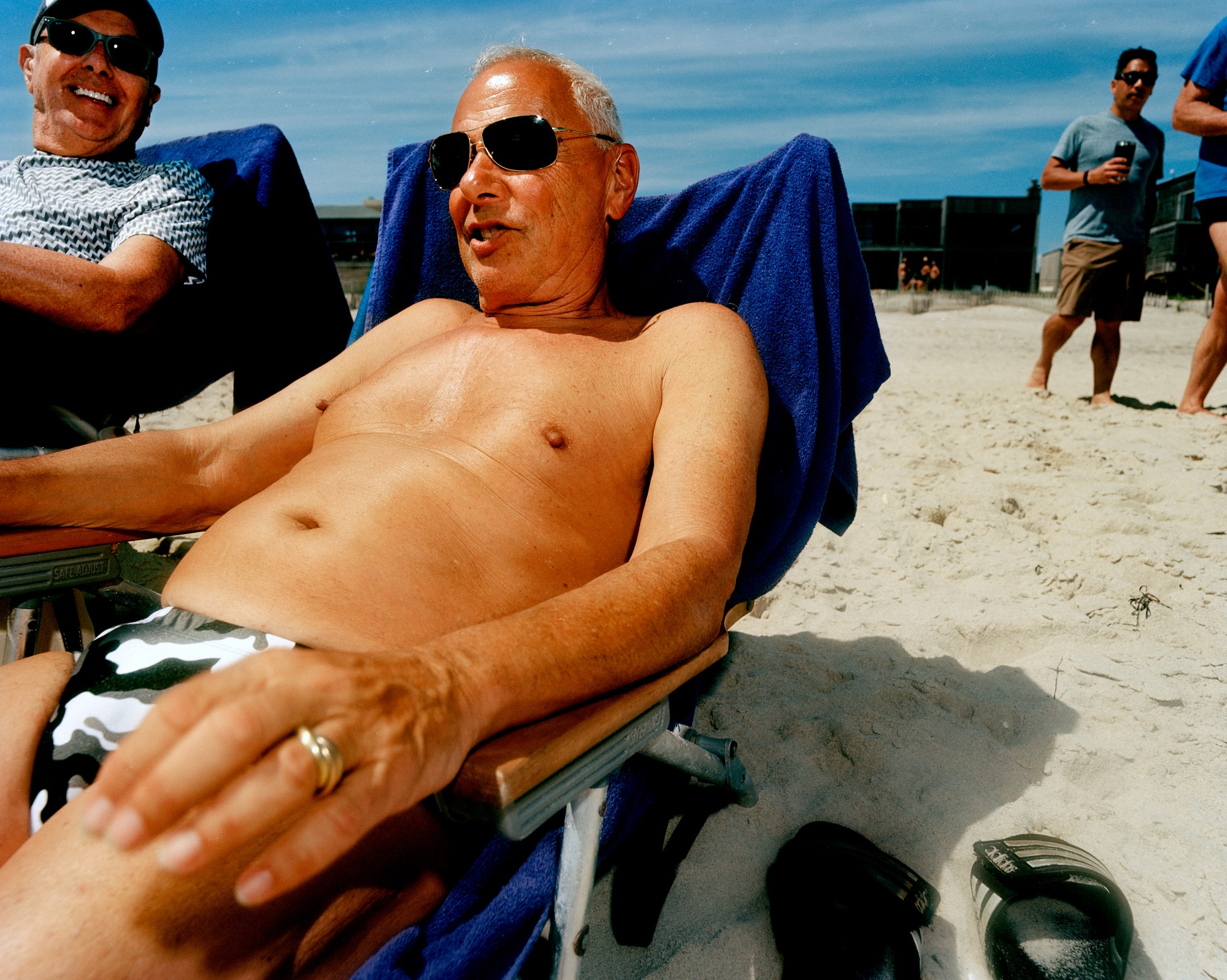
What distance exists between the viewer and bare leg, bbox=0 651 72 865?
1.17 metres

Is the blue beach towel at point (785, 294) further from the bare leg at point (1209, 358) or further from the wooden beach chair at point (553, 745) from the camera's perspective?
the bare leg at point (1209, 358)

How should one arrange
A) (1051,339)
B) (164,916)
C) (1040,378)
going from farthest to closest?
(1040,378) → (1051,339) → (164,916)

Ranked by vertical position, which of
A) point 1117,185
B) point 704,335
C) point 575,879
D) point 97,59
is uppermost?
point 97,59

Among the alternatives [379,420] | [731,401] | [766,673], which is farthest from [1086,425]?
[379,420]

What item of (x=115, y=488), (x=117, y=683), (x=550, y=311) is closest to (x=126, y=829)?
(x=117, y=683)

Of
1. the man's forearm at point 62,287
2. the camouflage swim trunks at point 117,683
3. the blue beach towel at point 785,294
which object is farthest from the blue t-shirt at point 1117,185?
the camouflage swim trunks at point 117,683

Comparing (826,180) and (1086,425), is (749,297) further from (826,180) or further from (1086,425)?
(1086,425)

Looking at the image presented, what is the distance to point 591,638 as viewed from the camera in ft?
3.29

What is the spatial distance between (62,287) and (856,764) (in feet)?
8.18

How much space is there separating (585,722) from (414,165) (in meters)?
2.27

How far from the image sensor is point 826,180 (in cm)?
197

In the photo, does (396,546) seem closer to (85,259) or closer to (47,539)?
(47,539)

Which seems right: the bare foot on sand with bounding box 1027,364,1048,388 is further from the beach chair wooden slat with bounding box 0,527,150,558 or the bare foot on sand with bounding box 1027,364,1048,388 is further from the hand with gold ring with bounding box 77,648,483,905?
the hand with gold ring with bounding box 77,648,483,905

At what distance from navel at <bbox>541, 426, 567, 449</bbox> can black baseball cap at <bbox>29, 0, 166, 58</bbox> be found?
2.36 metres
